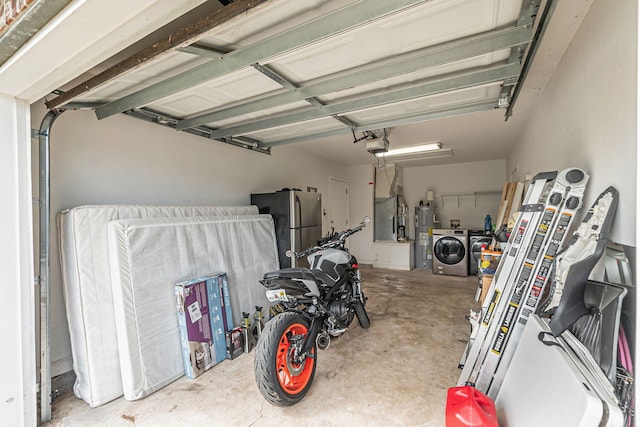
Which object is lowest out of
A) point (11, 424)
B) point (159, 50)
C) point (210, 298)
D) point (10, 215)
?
point (11, 424)

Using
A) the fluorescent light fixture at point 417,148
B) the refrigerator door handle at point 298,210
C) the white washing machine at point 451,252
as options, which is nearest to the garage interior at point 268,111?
the fluorescent light fixture at point 417,148

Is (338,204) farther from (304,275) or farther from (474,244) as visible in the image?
(304,275)

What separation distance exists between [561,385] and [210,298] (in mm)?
2434

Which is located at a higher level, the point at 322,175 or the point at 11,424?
the point at 322,175

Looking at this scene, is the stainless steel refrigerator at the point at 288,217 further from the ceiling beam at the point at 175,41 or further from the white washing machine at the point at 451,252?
the white washing machine at the point at 451,252

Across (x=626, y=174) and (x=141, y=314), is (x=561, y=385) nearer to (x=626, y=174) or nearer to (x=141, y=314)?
(x=626, y=174)

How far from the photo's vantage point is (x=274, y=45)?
1.45 meters

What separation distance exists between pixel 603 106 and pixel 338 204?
16.3ft

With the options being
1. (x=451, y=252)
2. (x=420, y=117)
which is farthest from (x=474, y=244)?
(x=420, y=117)

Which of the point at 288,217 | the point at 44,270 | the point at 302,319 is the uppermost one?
the point at 288,217

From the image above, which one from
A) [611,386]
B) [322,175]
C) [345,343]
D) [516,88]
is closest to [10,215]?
[345,343]

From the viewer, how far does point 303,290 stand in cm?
215

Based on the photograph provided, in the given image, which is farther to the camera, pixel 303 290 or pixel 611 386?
pixel 303 290

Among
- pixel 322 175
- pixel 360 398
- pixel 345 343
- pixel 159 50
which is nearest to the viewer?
pixel 159 50
